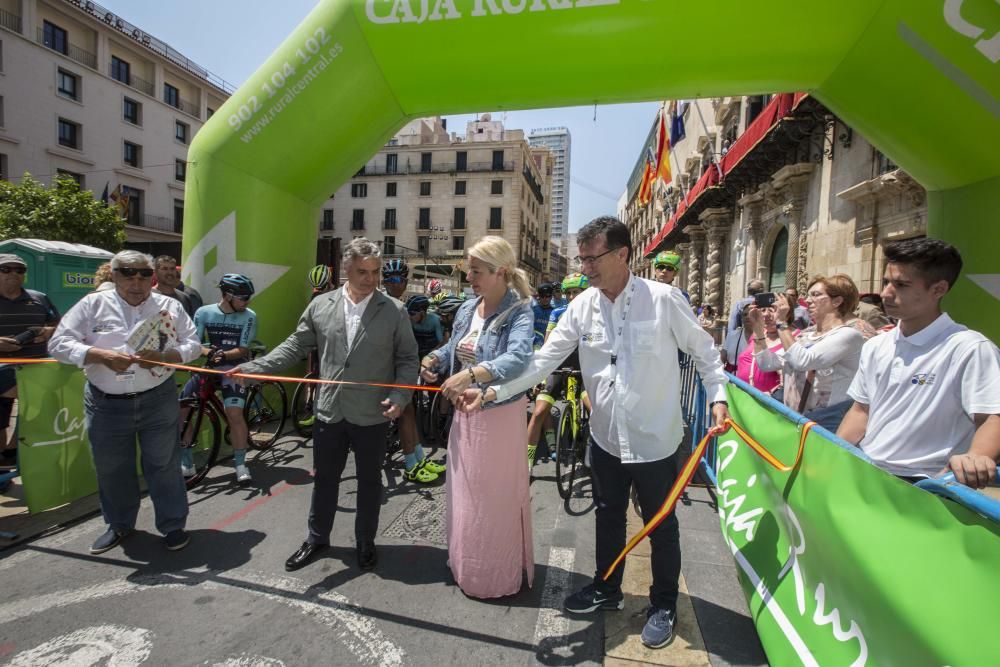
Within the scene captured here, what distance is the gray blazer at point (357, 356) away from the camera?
3193mm

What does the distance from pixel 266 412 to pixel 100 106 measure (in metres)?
38.0

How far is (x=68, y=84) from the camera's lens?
31000mm

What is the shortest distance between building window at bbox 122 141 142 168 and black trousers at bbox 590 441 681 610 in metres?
42.8

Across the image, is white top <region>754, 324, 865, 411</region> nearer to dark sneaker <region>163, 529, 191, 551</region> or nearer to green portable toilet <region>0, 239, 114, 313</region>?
dark sneaker <region>163, 529, 191, 551</region>

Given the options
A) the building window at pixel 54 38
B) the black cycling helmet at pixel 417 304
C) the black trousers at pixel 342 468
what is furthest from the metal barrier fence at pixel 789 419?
the building window at pixel 54 38

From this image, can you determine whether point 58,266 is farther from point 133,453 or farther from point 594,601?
point 594,601

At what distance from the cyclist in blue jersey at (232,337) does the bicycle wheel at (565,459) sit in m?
2.79

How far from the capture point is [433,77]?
17.5ft

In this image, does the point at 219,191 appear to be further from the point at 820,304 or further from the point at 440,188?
the point at 440,188

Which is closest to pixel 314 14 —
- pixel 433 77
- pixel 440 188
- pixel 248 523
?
pixel 433 77

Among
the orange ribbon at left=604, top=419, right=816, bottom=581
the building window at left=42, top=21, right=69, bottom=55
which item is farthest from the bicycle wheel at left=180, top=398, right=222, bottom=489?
the building window at left=42, top=21, right=69, bottom=55

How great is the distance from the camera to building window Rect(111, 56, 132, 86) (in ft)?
110

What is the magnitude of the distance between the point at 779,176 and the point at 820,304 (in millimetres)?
9957

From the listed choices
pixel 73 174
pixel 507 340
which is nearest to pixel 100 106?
pixel 73 174
